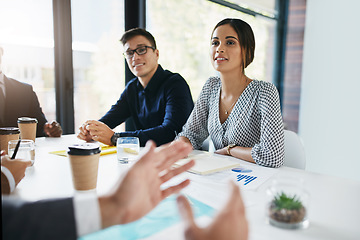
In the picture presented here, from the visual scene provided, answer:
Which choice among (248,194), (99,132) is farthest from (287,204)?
(99,132)

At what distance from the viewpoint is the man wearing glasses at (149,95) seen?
203 centimetres

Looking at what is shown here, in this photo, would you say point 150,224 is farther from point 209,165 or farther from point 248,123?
point 248,123

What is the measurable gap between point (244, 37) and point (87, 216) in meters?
1.43

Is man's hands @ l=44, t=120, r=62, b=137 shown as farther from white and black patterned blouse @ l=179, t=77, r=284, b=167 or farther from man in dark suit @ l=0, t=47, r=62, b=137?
white and black patterned blouse @ l=179, t=77, r=284, b=167

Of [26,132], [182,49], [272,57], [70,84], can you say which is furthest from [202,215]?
[272,57]

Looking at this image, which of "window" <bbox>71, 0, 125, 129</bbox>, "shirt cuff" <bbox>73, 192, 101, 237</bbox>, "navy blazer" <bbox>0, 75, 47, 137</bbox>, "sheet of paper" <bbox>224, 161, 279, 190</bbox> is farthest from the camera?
"window" <bbox>71, 0, 125, 129</bbox>

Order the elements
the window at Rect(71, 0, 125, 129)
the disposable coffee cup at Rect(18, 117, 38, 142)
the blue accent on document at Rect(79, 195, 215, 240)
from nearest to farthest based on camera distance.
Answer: the blue accent on document at Rect(79, 195, 215, 240), the disposable coffee cup at Rect(18, 117, 38, 142), the window at Rect(71, 0, 125, 129)

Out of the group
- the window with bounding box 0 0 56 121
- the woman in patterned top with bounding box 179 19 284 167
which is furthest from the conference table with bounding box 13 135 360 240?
the window with bounding box 0 0 56 121

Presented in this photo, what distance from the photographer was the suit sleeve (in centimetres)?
55

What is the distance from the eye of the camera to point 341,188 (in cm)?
104

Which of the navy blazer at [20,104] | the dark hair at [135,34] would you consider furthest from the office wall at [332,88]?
the navy blazer at [20,104]

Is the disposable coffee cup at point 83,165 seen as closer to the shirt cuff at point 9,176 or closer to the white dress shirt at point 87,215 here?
the shirt cuff at point 9,176

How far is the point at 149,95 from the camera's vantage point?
2.26 meters

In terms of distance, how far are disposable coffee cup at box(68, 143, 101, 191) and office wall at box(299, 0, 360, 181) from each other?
3.36 meters
